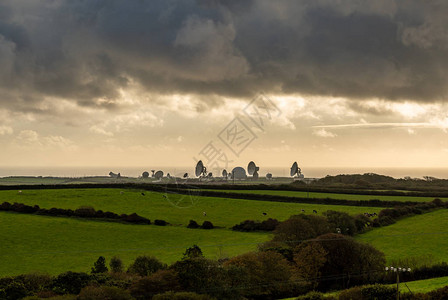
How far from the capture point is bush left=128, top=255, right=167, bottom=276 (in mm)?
38156

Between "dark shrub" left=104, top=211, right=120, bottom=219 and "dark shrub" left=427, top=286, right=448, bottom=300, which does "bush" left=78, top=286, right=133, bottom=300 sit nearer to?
"dark shrub" left=427, top=286, right=448, bottom=300

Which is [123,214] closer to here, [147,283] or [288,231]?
[288,231]

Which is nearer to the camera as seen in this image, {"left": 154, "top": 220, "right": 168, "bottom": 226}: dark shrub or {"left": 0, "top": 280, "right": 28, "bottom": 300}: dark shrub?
{"left": 0, "top": 280, "right": 28, "bottom": 300}: dark shrub

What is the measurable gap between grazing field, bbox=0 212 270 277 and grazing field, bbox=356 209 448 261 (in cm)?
1717

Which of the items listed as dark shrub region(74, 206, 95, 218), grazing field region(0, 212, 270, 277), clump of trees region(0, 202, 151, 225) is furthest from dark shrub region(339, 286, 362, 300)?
dark shrub region(74, 206, 95, 218)

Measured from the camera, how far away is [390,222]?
242ft

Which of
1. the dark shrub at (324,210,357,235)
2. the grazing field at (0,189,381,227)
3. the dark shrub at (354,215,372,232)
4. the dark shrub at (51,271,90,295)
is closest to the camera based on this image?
the dark shrub at (51,271,90,295)

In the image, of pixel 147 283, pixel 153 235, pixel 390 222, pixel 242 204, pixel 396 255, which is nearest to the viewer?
pixel 147 283

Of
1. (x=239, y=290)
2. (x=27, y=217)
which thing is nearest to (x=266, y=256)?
(x=239, y=290)

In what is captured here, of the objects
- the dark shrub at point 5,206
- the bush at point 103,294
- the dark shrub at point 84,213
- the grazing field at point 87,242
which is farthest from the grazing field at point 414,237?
the dark shrub at point 5,206

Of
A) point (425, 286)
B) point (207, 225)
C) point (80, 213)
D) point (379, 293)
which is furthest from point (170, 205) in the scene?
point (379, 293)

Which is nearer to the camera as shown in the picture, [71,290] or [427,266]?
[71,290]

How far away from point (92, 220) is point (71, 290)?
135 feet

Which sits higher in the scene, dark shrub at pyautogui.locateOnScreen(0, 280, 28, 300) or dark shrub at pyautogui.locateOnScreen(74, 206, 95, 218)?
dark shrub at pyautogui.locateOnScreen(74, 206, 95, 218)
